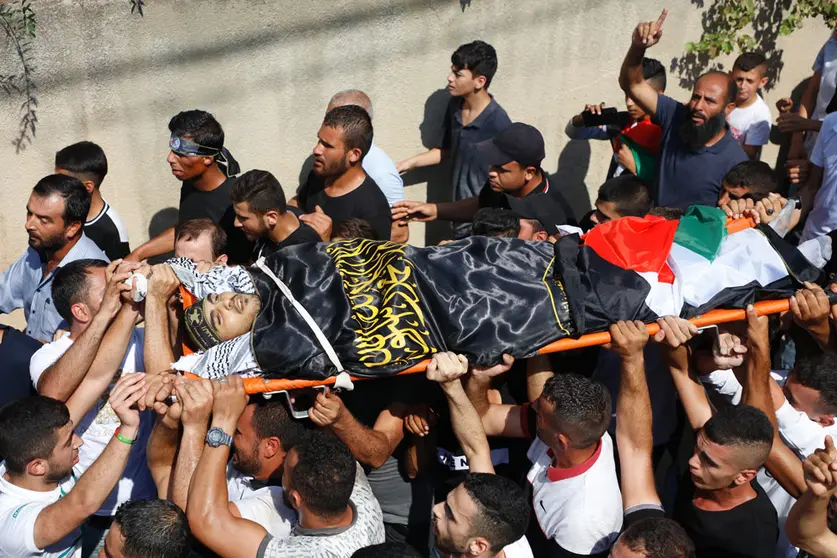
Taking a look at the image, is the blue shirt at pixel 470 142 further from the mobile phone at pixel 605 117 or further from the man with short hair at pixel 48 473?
the man with short hair at pixel 48 473

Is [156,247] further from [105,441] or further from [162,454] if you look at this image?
[162,454]

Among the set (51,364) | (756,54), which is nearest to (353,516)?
(51,364)

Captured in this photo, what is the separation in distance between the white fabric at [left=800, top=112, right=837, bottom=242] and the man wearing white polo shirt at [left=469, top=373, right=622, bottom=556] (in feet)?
8.58

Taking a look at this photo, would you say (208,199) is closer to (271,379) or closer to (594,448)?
(271,379)

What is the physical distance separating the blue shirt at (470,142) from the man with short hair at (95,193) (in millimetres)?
2179

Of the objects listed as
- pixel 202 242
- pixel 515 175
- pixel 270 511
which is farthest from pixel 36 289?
pixel 515 175

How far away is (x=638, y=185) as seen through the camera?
5.01m

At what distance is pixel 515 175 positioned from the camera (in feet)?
17.8

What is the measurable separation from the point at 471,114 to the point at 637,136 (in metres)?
1.14

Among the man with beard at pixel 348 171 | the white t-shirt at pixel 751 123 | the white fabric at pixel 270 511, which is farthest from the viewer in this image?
the white t-shirt at pixel 751 123

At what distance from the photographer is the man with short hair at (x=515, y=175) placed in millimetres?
5359

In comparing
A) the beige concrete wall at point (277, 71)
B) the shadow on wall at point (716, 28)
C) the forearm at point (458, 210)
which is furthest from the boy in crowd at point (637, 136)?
the forearm at point (458, 210)

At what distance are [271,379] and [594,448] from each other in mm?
1358

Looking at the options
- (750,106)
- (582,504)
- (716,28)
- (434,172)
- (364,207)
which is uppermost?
(716,28)
